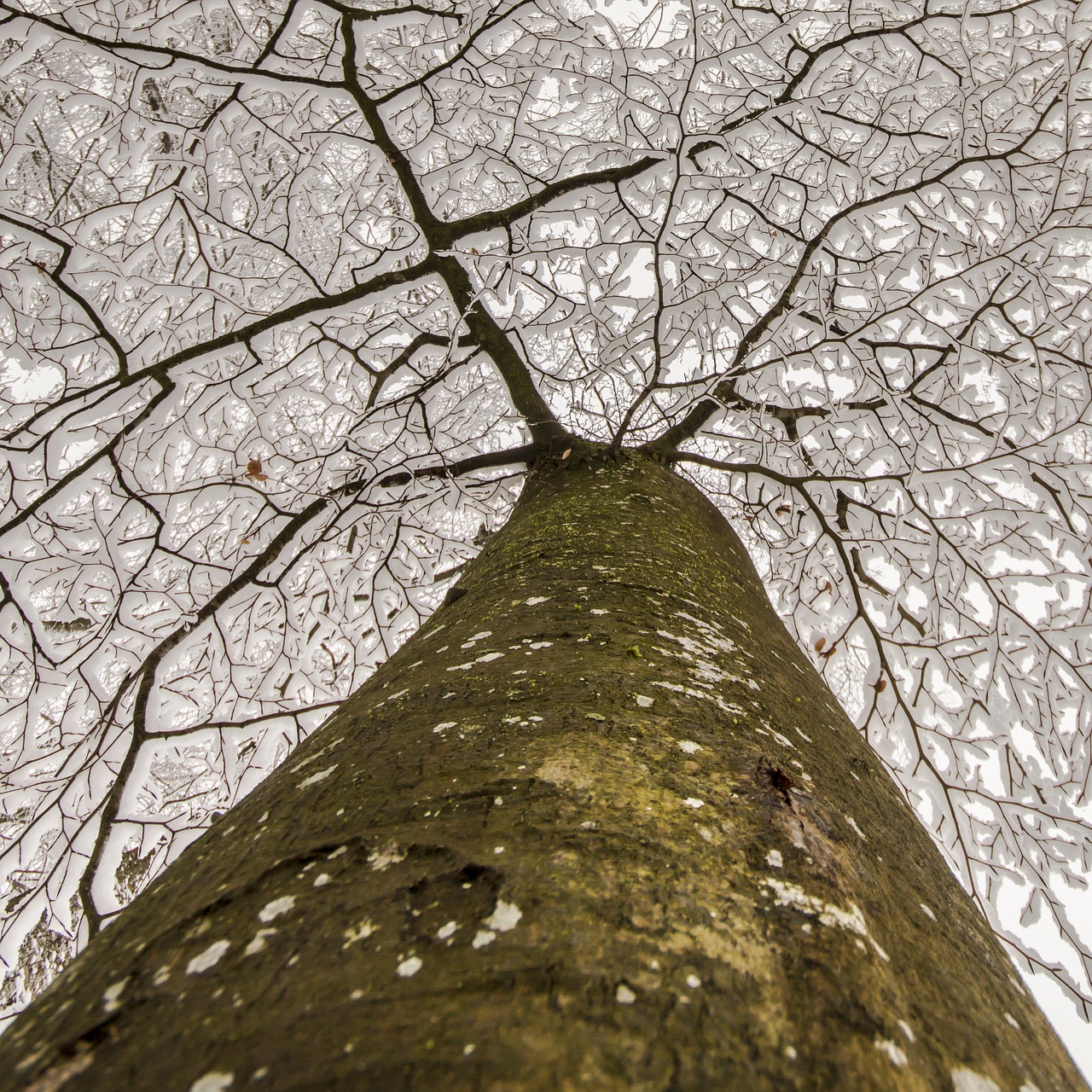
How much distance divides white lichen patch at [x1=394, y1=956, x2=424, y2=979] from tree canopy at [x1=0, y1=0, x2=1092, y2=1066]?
2041 mm

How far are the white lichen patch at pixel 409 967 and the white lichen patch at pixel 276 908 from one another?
163mm

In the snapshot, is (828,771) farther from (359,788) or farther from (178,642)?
(178,642)

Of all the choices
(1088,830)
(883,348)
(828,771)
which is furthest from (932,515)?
(828,771)

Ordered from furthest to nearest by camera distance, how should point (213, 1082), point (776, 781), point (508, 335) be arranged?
point (508, 335) < point (776, 781) < point (213, 1082)

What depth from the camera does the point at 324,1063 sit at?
0.51m

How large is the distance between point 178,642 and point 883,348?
139 inches

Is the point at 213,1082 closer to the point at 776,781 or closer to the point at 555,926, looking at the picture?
the point at 555,926

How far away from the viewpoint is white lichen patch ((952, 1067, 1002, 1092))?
582 mm

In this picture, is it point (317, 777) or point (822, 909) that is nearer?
point (822, 909)

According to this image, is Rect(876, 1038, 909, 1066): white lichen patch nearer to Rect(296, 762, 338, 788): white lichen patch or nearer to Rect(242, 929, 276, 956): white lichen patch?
Rect(242, 929, 276, 956): white lichen patch

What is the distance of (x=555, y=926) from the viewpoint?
0.64 m

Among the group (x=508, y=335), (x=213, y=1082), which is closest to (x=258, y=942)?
(x=213, y=1082)

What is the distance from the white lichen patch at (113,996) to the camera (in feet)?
2.00

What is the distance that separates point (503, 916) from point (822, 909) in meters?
0.32
